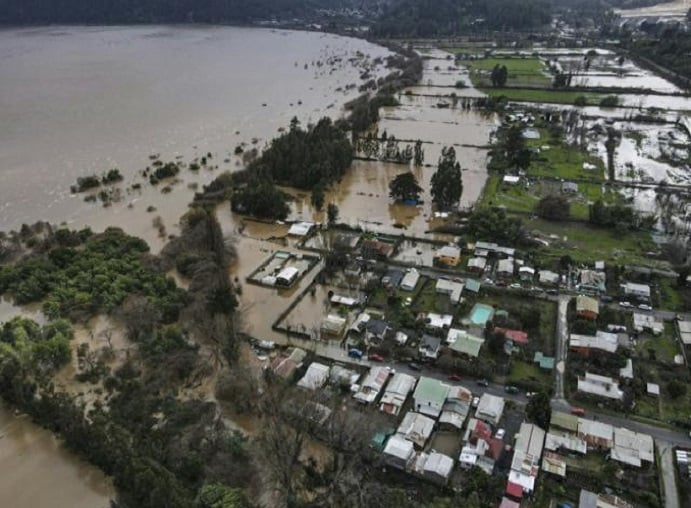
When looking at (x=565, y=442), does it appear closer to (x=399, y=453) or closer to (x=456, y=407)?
(x=456, y=407)

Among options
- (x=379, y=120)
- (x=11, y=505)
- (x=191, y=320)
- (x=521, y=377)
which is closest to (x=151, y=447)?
(x=11, y=505)

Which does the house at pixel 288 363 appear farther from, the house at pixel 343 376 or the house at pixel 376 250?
the house at pixel 376 250

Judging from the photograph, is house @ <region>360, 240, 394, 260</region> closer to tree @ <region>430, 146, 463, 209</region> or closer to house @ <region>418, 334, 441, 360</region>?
tree @ <region>430, 146, 463, 209</region>

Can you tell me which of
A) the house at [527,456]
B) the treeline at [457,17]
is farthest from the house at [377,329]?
the treeline at [457,17]

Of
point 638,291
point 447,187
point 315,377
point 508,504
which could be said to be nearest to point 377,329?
point 315,377

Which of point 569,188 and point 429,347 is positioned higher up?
point 569,188

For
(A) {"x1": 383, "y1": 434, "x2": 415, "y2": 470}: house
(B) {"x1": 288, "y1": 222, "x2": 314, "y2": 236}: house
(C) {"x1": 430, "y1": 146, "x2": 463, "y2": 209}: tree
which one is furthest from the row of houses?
(C) {"x1": 430, "y1": 146, "x2": 463, "y2": 209}: tree

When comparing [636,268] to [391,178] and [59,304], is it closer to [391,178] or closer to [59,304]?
[391,178]
